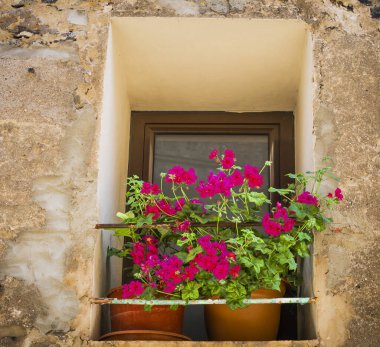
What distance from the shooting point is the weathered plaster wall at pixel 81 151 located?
280 cm

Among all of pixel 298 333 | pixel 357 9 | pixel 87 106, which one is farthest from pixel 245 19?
pixel 298 333

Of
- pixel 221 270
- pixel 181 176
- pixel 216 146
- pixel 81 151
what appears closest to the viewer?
pixel 221 270

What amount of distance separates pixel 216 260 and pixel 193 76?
4.43ft

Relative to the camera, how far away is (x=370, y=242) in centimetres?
289

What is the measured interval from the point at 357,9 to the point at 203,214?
133cm

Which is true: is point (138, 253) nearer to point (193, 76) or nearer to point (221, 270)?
point (221, 270)

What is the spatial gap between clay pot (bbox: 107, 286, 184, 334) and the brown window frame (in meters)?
1.06

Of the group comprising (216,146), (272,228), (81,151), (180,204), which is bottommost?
(272,228)

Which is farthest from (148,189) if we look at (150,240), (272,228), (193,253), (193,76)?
(193,76)

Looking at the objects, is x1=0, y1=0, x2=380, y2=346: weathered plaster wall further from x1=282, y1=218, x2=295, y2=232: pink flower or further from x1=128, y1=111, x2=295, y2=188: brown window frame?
x1=128, y1=111, x2=295, y2=188: brown window frame

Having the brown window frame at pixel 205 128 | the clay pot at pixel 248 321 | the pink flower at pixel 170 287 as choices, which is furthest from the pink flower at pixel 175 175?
the brown window frame at pixel 205 128

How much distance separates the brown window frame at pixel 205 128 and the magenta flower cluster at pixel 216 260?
3.59ft

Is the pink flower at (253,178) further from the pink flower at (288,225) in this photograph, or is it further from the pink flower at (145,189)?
the pink flower at (145,189)

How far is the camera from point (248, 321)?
9.29ft
